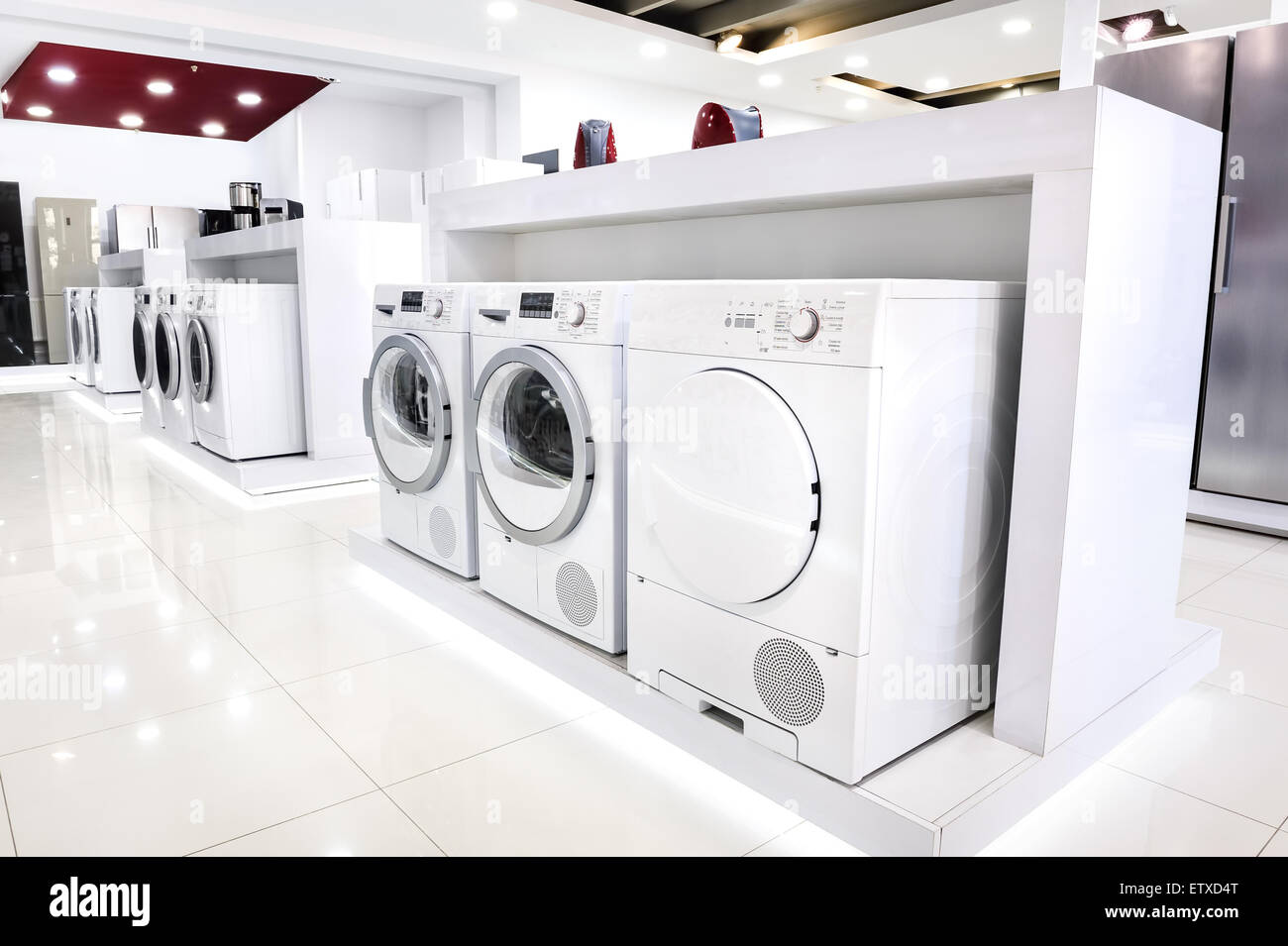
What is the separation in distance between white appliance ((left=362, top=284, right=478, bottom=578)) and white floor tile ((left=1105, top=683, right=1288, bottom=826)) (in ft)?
5.96

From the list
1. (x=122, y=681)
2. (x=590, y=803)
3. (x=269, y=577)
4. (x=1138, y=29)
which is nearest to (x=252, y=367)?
(x=269, y=577)

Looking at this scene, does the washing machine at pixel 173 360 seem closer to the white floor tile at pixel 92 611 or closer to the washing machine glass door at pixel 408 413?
the white floor tile at pixel 92 611

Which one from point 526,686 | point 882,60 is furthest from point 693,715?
point 882,60

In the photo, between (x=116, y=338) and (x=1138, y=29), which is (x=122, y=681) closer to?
(x=116, y=338)

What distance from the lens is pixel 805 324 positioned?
5.17 ft

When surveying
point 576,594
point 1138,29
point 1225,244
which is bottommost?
point 576,594

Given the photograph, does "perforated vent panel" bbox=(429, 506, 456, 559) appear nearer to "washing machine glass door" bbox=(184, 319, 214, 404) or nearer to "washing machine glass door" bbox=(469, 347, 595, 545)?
"washing machine glass door" bbox=(469, 347, 595, 545)

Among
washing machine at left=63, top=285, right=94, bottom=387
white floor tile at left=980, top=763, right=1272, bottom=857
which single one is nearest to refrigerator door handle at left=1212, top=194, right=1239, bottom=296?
white floor tile at left=980, top=763, right=1272, bottom=857

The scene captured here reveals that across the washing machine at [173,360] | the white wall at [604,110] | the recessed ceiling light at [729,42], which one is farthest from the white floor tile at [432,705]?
the recessed ceiling light at [729,42]

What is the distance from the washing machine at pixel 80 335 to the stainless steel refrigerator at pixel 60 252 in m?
1.04

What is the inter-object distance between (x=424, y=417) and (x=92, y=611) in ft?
3.88

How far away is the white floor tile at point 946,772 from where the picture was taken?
5.19ft

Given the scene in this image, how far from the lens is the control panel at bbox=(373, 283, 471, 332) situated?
8.58 feet
